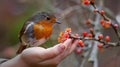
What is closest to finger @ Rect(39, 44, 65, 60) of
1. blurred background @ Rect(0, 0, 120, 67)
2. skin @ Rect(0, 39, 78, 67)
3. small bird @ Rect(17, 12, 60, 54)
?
skin @ Rect(0, 39, 78, 67)

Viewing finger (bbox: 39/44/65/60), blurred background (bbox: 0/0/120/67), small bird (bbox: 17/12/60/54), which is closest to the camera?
finger (bbox: 39/44/65/60)

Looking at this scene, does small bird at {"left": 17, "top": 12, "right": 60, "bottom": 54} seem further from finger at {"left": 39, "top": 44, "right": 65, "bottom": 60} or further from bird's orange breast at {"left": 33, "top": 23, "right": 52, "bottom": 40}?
finger at {"left": 39, "top": 44, "right": 65, "bottom": 60}

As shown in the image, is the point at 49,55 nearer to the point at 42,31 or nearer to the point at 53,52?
the point at 53,52

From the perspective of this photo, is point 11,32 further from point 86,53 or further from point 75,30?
point 86,53

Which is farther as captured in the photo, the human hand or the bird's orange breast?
the bird's orange breast

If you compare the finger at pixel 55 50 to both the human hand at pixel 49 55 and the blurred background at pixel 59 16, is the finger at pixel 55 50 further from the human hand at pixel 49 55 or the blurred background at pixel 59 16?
the blurred background at pixel 59 16

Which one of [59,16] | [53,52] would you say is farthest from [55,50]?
[59,16]
